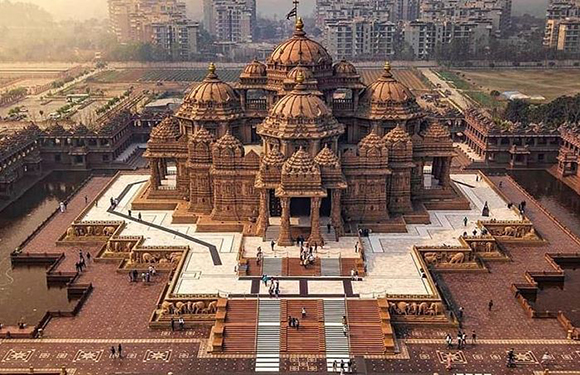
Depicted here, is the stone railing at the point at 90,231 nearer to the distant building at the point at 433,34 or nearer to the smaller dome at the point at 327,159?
the smaller dome at the point at 327,159

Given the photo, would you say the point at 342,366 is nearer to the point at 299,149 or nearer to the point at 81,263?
the point at 299,149

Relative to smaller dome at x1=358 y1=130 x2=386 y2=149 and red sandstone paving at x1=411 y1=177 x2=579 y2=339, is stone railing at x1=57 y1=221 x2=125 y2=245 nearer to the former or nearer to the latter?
smaller dome at x1=358 y1=130 x2=386 y2=149

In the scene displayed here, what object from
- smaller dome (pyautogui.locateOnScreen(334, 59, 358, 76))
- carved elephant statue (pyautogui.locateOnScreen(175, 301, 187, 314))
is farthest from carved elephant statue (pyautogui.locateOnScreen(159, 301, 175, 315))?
smaller dome (pyautogui.locateOnScreen(334, 59, 358, 76))

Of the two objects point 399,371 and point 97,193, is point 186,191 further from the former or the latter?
point 399,371

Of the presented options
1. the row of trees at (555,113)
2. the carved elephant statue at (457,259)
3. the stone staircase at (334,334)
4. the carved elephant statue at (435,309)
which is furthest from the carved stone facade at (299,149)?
the row of trees at (555,113)

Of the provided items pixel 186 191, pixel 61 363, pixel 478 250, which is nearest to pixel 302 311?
pixel 61 363

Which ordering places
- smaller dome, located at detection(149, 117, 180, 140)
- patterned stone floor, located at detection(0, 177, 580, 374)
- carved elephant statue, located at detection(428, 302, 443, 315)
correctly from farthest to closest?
Result: smaller dome, located at detection(149, 117, 180, 140), carved elephant statue, located at detection(428, 302, 443, 315), patterned stone floor, located at detection(0, 177, 580, 374)

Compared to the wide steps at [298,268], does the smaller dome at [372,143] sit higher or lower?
higher
